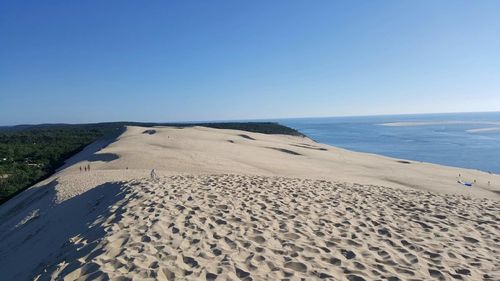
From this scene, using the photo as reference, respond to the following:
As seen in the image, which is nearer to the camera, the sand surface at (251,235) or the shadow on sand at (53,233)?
the sand surface at (251,235)

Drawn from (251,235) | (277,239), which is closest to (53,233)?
(251,235)

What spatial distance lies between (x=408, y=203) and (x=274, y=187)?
3.72m

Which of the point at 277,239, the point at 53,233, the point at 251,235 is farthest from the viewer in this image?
the point at 53,233

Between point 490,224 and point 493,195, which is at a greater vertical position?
point 490,224

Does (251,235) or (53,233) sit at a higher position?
(251,235)

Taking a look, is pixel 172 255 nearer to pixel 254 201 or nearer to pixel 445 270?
pixel 254 201

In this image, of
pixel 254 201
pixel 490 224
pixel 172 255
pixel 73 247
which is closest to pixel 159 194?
pixel 254 201

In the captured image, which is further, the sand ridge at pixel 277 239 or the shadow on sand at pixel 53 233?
the shadow on sand at pixel 53 233

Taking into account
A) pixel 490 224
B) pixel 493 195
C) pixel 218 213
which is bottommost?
pixel 493 195

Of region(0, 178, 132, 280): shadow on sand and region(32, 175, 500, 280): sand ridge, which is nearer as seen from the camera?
region(32, 175, 500, 280): sand ridge

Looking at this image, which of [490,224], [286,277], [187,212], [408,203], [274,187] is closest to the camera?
[286,277]

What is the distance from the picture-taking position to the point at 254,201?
923cm

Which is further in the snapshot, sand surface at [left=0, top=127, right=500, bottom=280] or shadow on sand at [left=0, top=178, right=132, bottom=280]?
shadow on sand at [left=0, top=178, right=132, bottom=280]

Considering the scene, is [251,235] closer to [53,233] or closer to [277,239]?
[277,239]
